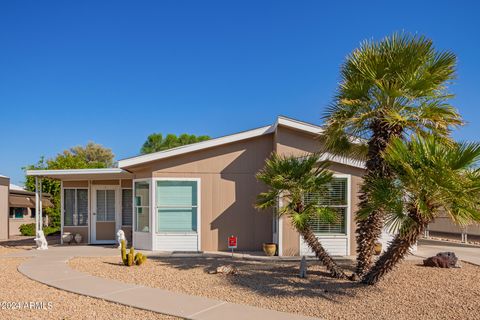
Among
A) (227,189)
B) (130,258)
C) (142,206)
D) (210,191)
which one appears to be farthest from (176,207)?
(130,258)

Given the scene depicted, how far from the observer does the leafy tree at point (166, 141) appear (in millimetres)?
38938

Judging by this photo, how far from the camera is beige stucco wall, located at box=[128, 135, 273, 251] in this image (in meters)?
12.1

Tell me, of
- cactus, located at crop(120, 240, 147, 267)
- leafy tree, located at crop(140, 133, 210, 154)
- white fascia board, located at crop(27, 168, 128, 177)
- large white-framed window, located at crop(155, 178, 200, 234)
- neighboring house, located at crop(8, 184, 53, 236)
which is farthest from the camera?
leafy tree, located at crop(140, 133, 210, 154)

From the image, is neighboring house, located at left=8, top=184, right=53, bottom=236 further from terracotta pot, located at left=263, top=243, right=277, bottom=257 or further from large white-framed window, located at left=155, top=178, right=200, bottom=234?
terracotta pot, located at left=263, top=243, right=277, bottom=257

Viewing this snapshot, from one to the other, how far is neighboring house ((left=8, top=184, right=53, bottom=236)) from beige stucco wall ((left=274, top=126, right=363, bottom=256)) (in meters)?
16.2

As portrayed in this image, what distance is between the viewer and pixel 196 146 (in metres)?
12.0

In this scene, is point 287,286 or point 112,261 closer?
point 287,286

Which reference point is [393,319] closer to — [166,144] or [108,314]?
[108,314]

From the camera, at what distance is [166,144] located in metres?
40.2

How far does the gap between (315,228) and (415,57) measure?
20.4 feet

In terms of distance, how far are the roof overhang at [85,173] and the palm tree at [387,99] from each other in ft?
28.2

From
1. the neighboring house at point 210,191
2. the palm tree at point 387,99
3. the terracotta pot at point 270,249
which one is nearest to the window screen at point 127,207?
the neighboring house at point 210,191

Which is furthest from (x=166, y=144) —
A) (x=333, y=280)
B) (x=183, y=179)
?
(x=333, y=280)

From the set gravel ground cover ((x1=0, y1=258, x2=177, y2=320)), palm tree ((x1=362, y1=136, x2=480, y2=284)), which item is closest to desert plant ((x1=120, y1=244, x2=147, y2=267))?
gravel ground cover ((x1=0, y1=258, x2=177, y2=320))
